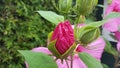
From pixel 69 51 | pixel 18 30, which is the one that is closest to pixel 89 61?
pixel 69 51

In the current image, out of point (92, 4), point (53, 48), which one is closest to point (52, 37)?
point (53, 48)

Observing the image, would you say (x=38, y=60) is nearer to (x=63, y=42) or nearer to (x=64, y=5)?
(x=63, y=42)

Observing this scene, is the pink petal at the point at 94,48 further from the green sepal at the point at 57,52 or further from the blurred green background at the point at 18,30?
the blurred green background at the point at 18,30

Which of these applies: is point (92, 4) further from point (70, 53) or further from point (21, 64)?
point (21, 64)

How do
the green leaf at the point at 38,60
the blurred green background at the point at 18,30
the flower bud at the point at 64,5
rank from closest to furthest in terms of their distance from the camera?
1. the green leaf at the point at 38,60
2. the flower bud at the point at 64,5
3. the blurred green background at the point at 18,30

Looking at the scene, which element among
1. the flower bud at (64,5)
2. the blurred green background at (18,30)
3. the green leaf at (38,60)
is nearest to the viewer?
the green leaf at (38,60)

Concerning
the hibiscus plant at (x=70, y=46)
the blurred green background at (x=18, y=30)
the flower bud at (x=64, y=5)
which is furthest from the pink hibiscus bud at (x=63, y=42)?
the blurred green background at (x=18, y=30)

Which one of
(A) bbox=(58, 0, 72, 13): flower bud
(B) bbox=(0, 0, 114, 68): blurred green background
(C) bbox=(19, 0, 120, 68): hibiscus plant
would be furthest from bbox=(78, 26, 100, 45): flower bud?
(B) bbox=(0, 0, 114, 68): blurred green background
